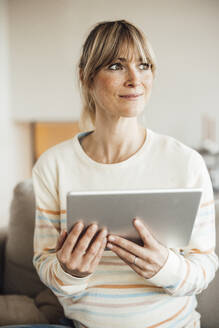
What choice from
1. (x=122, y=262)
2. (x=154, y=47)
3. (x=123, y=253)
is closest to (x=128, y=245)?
(x=123, y=253)

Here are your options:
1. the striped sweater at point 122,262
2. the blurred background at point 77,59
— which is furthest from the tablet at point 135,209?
the blurred background at point 77,59

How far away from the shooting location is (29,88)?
3514 mm

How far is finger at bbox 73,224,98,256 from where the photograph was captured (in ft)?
2.45

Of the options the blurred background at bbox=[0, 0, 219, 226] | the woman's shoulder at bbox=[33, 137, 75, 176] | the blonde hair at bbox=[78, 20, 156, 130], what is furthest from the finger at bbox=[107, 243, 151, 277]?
the blurred background at bbox=[0, 0, 219, 226]

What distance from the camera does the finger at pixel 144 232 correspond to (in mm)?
749

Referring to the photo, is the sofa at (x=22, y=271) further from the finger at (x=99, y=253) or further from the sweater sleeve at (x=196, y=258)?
the finger at (x=99, y=253)

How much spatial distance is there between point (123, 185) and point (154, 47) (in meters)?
2.58

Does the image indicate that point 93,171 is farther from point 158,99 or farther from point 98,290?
point 158,99

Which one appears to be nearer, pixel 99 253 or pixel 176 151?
pixel 99 253

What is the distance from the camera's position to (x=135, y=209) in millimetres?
731

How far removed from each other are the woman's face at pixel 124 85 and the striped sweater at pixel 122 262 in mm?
129

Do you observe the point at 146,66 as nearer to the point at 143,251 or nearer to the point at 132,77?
the point at 132,77

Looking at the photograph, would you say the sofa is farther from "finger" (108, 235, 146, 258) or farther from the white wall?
the white wall

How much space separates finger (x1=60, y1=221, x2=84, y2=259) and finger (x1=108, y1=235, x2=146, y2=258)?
75 mm
